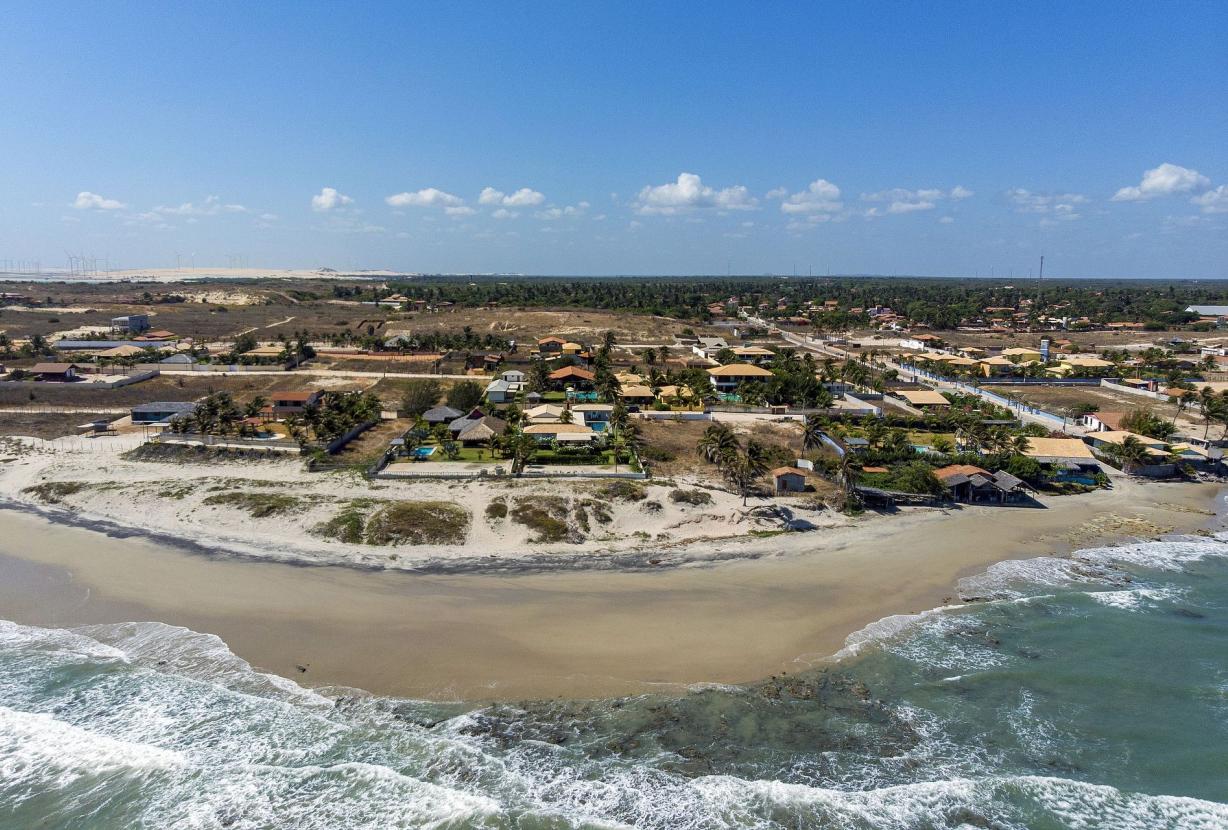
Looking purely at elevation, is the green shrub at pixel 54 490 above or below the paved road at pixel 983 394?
below

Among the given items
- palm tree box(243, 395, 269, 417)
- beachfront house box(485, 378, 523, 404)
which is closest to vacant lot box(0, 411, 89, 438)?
palm tree box(243, 395, 269, 417)

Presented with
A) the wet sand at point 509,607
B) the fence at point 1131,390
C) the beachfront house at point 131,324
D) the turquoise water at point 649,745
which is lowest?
the turquoise water at point 649,745

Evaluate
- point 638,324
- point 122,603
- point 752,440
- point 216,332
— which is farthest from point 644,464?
point 216,332

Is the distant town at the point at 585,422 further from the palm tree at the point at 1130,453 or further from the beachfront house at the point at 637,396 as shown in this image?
the palm tree at the point at 1130,453

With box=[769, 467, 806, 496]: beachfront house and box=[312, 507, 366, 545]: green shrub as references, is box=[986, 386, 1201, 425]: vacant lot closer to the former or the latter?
box=[769, 467, 806, 496]: beachfront house

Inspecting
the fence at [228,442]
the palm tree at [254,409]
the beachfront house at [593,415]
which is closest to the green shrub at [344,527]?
the fence at [228,442]

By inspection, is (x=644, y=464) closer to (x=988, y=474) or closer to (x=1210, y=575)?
(x=988, y=474)

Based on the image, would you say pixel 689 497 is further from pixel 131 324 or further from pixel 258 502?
pixel 131 324
